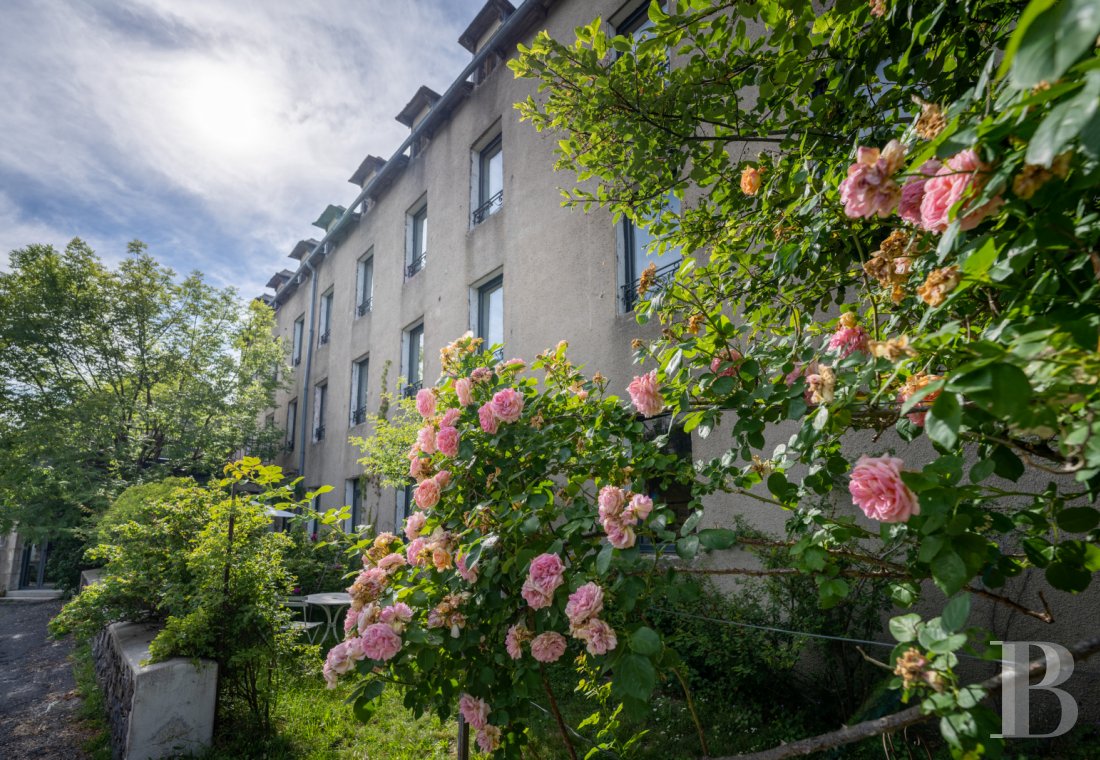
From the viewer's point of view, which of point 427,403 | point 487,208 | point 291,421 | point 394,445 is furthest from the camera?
point 291,421

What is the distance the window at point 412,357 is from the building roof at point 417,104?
5.43m

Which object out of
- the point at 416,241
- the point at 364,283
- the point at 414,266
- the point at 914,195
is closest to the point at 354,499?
the point at 414,266

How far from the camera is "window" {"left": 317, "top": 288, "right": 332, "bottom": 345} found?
682 inches

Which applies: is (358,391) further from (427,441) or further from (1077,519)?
(1077,519)

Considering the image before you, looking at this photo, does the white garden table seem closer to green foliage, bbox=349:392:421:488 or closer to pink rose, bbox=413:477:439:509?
green foliage, bbox=349:392:421:488

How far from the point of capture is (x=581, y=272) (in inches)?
311

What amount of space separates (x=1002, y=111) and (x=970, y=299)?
0.62m

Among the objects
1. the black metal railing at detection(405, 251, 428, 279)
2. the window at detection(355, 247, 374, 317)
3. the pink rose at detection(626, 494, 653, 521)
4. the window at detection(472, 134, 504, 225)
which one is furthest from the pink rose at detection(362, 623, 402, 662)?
the window at detection(355, 247, 374, 317)

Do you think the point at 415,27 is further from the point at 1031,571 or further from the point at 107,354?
the point at 107,354

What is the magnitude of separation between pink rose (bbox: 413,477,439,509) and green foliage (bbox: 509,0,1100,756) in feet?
3.40

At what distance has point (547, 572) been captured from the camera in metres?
1.79

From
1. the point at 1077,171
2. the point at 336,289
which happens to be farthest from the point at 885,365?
the point at 336,289

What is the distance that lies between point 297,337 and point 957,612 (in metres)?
21.7

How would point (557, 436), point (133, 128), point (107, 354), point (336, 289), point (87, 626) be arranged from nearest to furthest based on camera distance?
point (557, 436)
point (87, 626)
point (133, 128)
point (107, 354)
point (336, 289)
